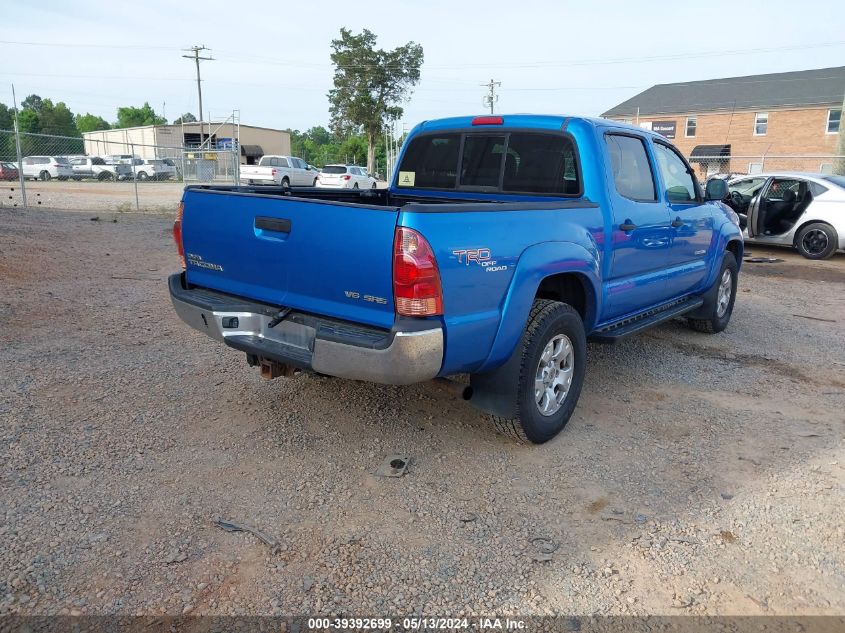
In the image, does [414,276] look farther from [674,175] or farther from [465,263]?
[674,175]

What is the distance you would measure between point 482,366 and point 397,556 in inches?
42.0

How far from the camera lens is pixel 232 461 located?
3.58 meters

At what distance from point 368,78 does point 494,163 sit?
43991 mm

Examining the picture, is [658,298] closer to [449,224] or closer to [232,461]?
[449,224]

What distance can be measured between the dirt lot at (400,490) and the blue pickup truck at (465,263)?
1.64 ft

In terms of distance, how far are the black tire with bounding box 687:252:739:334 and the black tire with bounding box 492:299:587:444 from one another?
2.80 meters

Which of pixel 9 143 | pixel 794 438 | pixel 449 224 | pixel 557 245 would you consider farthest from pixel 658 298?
pixel 9 143

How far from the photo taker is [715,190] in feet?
18.8

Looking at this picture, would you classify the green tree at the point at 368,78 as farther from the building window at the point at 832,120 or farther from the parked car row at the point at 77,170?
the building window at the point at 832,120

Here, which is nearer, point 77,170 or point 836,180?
point 836,180

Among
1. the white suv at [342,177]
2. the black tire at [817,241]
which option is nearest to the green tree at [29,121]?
the white suv at [342,177]

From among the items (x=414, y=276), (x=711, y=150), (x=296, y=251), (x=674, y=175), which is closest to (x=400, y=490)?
(x=414, y=276)

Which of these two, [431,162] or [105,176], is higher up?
[105,176]

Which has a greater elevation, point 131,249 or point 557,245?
point 557,245
